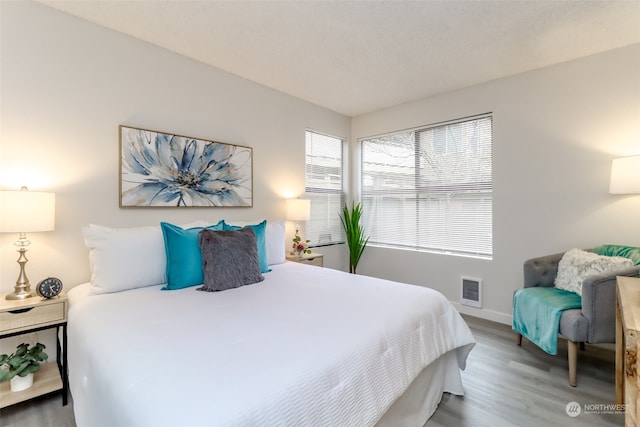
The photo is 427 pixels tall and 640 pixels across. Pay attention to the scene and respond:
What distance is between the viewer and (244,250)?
7.34ft

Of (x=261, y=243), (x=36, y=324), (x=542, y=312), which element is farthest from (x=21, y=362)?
(x=542, y=312)

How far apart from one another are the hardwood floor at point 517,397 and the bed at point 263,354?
158 mm

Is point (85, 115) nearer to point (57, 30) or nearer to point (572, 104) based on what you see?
point (57, 30)

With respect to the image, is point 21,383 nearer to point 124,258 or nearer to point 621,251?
point 124,258

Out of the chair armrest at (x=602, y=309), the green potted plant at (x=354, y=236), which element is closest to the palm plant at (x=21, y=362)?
the green potted plant at (x=354, y=236)

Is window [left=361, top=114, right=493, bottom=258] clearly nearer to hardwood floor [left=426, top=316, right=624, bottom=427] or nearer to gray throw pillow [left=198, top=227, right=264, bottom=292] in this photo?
hardwood floor [left=426, top=316, right=624, bottom=427]

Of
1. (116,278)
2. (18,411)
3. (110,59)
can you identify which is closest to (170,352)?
(116,278)

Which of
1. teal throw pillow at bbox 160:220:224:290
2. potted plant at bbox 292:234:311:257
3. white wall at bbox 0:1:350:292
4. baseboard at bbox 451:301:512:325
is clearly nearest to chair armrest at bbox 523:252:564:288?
baseboard at bbox 451:301:512:325

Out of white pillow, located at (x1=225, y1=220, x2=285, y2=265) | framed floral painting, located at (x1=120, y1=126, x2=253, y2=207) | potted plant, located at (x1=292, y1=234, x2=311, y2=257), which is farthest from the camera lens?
potted plant, located at (x1=292, y1=234, x2=311, y2=257)

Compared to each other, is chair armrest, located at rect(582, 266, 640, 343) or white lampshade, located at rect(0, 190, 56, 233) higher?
white lampshade, located at rect(0, 190, 56, 233)

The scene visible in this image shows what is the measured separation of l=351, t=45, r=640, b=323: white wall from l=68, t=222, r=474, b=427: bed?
65.1 inches

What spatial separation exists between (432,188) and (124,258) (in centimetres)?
329

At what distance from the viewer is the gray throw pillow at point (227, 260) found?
6.66 feet

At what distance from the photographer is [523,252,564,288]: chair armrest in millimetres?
2609
